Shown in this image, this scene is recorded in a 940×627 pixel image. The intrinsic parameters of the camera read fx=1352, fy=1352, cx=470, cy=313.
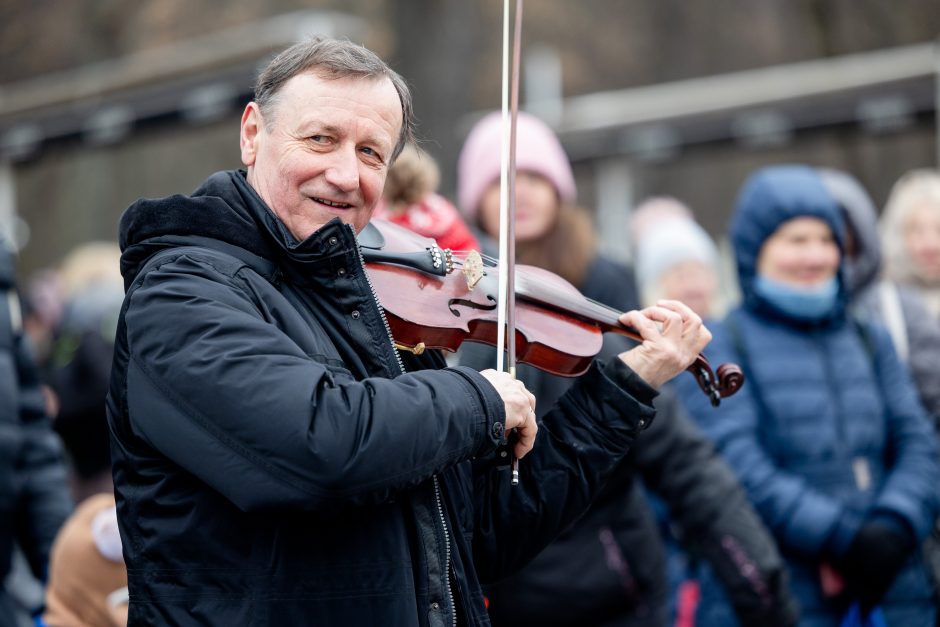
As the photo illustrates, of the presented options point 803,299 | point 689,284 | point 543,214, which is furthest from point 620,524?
point 689,284

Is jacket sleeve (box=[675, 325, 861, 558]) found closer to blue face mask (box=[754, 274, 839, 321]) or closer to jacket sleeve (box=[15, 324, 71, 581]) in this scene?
blue face mask (box=[754, 274, 839, 321])

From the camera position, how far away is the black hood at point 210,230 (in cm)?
238

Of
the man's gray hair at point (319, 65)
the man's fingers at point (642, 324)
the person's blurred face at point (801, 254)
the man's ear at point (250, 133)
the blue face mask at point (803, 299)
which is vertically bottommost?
the man's fingers at point (642, 324)

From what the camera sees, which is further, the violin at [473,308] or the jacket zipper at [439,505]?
the violin at [473,308]

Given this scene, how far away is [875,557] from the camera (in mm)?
4082

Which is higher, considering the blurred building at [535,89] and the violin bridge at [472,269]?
the blurred building at [535,89]

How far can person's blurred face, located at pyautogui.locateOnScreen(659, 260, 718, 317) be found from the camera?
23.0ft

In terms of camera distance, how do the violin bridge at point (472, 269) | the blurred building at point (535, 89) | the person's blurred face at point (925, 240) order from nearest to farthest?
the violin bridge at point (472, 269), the person's blurred face at point (925, 240), the blurred building at point (535, 89)

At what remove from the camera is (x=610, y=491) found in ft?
13.0

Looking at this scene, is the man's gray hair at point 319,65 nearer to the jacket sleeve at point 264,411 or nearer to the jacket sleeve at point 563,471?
the jacket sleeve at point 264,411

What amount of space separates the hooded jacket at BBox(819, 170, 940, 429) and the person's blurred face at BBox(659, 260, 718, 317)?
6.58ft

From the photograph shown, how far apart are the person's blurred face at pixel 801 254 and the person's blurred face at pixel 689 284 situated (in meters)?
2.40

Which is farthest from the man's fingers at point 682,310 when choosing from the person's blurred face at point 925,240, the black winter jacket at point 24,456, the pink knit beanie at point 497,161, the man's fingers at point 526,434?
the person's blurred face at point 925,240

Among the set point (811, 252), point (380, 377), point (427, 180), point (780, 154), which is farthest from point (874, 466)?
point (780, 154)
